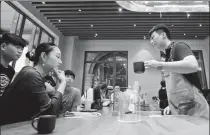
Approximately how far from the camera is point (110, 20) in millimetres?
5805

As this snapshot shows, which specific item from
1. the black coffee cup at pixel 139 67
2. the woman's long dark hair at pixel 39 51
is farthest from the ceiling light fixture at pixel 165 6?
the black coffee cup at pixel 139 67

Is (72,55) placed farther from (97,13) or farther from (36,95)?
(36,95)

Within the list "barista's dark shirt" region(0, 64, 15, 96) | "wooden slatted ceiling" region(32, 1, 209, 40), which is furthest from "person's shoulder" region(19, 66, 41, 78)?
"wooden slatted ceiling" region(32, 1, 209, 40)

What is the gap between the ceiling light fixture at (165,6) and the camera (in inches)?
189

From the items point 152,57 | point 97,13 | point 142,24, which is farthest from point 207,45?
point 97,13

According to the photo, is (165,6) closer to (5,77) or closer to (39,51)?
(39,51)

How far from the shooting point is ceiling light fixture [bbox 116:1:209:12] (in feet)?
15.8

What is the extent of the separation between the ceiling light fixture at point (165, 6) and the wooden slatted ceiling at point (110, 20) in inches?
8.6

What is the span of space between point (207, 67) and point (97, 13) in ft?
19.7

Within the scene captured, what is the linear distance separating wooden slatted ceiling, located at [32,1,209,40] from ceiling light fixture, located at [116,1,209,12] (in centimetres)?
22

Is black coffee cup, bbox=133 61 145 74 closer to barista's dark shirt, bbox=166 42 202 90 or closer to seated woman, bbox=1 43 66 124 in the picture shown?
barista's dark shirt, bbox=166 42 202 90

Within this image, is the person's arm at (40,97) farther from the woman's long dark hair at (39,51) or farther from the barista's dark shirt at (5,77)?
the barista's dark shirt at (5,77)

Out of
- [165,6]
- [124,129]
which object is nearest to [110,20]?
[165,6]

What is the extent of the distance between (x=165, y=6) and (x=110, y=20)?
2019 mm
